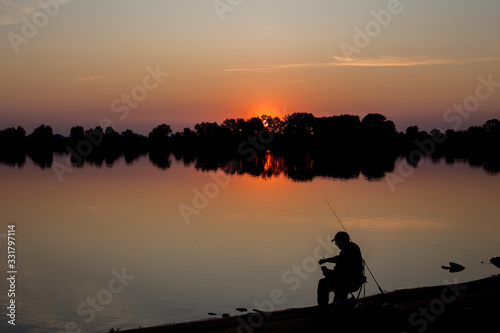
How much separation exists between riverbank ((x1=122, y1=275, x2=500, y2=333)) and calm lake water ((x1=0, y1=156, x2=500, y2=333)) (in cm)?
207

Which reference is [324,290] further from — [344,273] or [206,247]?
[206,247]

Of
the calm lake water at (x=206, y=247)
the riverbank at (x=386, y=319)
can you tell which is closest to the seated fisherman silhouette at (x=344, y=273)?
the riverbank at (x=386, y=319)

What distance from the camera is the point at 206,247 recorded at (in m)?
25.1

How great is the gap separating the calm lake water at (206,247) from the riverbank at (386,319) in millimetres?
2068

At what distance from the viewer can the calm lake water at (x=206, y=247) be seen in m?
16.4

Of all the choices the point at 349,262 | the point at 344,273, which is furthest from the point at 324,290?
the point at 349,262

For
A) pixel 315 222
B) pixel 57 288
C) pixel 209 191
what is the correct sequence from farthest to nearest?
1. pixel 209 191
2. pixel 315 222
3. pixel 57 288

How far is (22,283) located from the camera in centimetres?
1819

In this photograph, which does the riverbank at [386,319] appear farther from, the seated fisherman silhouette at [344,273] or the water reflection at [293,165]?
the water reflection at [293,165]

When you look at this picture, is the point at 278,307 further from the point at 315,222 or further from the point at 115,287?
the point at 315,222

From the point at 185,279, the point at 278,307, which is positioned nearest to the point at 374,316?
the point at 278,307

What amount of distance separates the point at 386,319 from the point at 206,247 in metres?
15.8

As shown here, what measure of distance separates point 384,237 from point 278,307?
42.2ft

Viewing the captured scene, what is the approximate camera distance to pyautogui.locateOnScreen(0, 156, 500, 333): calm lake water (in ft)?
53.9
